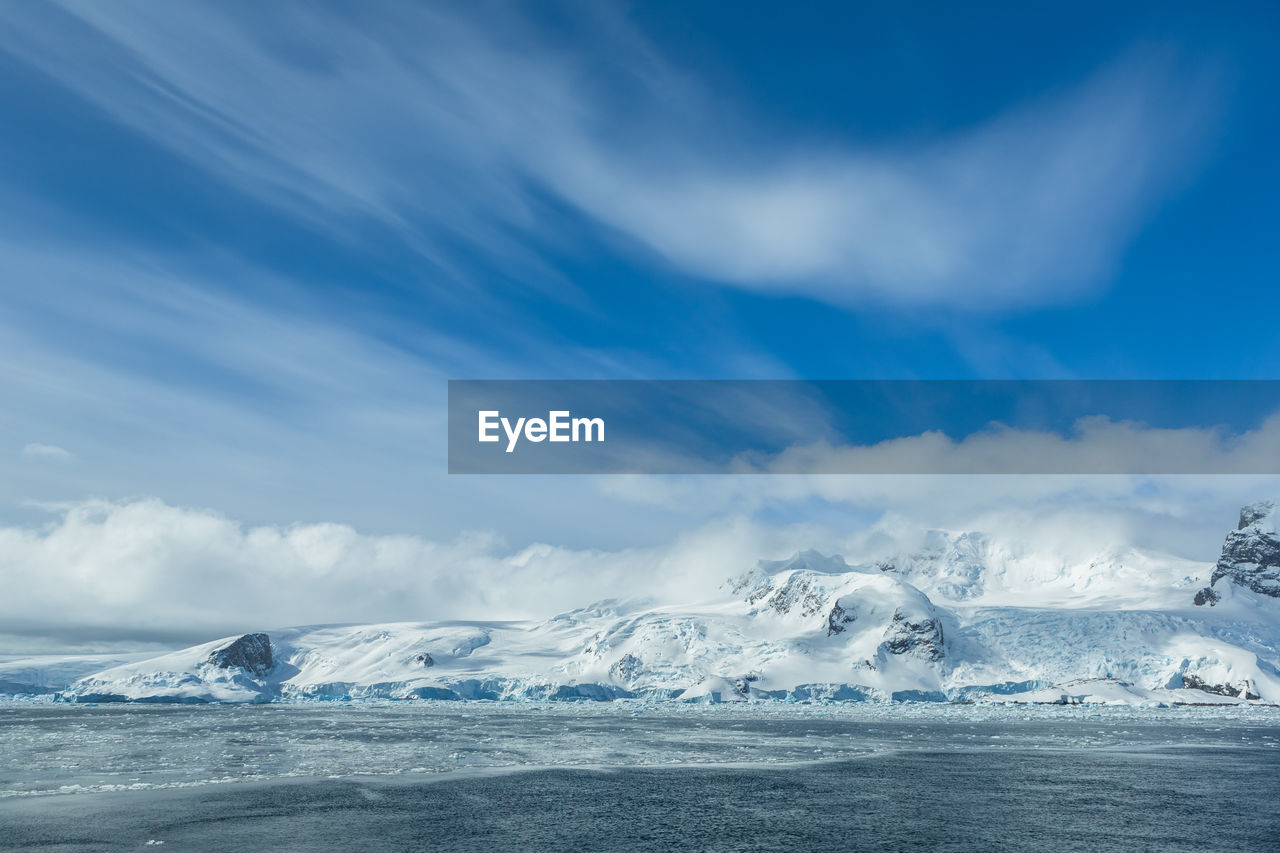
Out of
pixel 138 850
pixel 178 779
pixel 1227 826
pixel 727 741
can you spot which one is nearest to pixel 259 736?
pixel 178 779

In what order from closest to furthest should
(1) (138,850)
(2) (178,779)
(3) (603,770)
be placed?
(1) (138,850), (2) (178,779), (3) (603,770)

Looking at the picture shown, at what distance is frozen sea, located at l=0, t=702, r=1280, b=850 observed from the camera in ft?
101

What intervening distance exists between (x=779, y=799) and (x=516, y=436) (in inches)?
956

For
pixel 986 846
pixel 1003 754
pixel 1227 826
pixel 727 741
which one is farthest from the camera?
pixel 727 741

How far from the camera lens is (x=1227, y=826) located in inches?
1337

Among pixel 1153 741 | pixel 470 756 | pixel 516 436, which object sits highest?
pixel 516 436

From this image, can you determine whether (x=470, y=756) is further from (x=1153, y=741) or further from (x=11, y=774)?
(x=1153, y=741)

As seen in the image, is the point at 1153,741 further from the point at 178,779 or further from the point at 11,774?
the point at 11,774

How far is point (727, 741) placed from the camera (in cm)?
8100

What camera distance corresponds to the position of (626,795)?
137 feet

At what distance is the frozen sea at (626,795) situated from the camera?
30.7 metres

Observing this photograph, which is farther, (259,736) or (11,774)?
(259,736)

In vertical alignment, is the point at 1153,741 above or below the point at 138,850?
below

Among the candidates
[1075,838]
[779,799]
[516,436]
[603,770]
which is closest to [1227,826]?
[1075,838]
